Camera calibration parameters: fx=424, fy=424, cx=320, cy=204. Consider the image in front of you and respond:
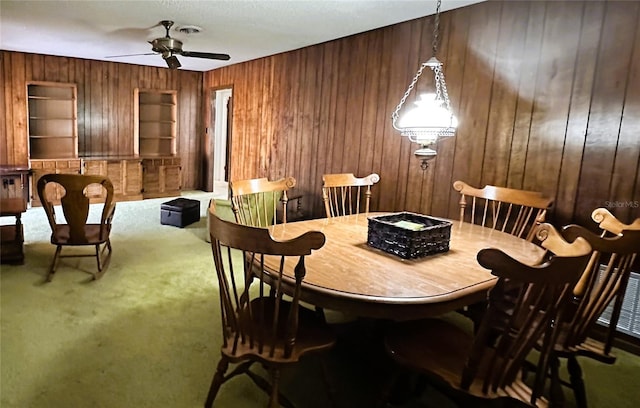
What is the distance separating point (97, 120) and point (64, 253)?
352 centimetres

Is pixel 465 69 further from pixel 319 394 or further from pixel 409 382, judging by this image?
pixel 319 394

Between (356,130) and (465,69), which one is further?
(356,130)

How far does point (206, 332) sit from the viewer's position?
2.62 m

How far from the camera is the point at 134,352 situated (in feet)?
7.75

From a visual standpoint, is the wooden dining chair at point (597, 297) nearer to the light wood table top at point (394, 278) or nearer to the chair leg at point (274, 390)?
the light wood table top at point (394, 278)

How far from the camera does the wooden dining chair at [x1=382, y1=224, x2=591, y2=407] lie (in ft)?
4.20

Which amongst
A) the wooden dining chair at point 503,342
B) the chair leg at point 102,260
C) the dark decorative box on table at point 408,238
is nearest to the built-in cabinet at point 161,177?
the chair leg at point 102,260

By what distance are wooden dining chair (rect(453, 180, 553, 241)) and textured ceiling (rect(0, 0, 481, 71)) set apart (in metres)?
1.47

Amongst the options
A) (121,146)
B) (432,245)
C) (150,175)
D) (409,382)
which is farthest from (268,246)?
(121,146)

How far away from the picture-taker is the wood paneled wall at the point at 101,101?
6.07 m

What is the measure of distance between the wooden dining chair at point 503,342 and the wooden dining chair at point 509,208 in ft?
3.64

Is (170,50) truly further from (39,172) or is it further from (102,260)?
(39,172)

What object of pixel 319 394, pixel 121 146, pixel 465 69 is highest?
pixel 465 69

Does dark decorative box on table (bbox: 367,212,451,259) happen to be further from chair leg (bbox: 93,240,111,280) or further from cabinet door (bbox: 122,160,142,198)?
cabinet door (bbox: 122,160,142,198)
